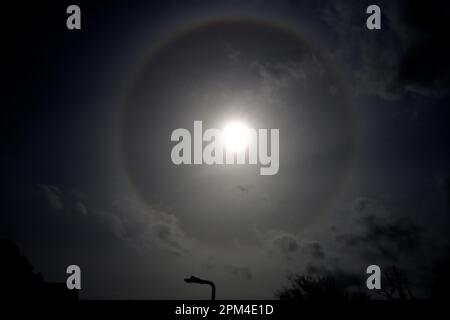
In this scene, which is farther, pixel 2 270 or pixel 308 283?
pixel 2 270
